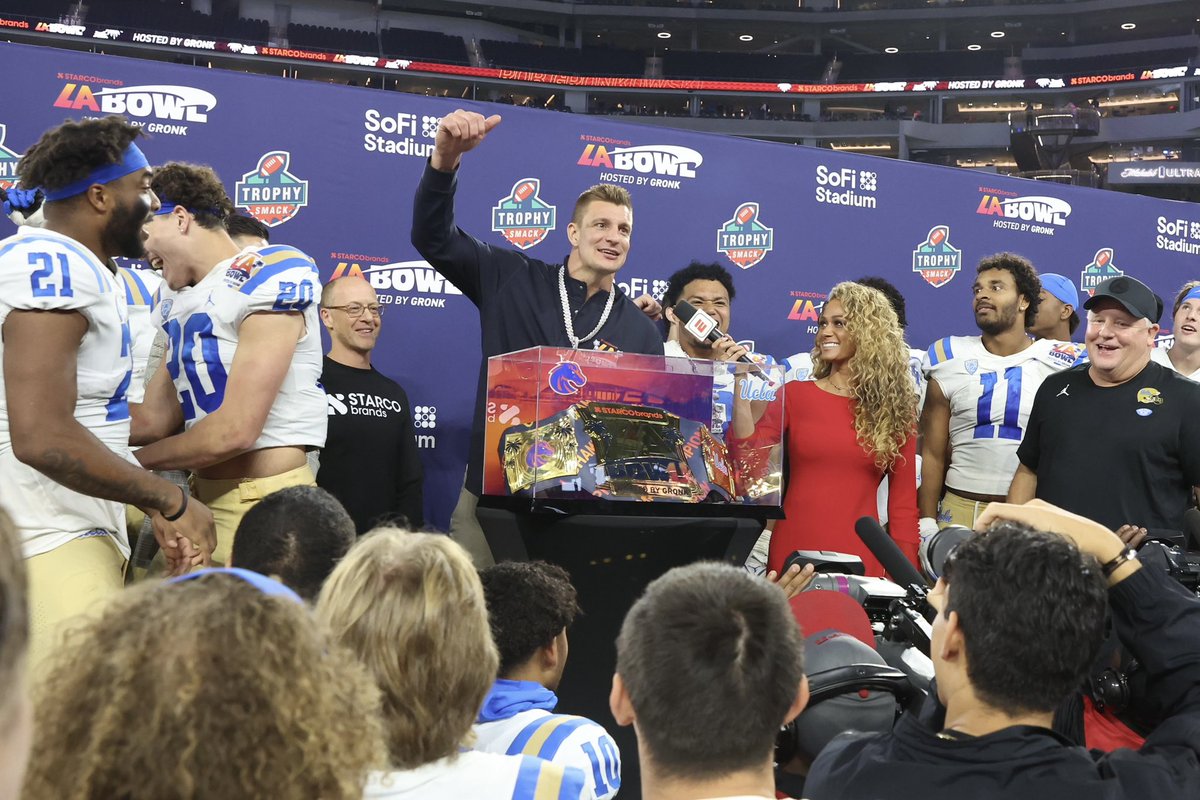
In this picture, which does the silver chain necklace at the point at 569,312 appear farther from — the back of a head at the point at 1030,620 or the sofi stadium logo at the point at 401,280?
the back of a head at the point at 1030,620

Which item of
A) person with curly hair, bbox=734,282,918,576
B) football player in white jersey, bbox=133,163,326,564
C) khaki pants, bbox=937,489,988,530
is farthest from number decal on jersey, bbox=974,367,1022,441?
football player in white jersey, bbox=133,163,326,564

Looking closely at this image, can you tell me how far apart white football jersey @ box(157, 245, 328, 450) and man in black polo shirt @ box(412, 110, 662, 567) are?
0.57m

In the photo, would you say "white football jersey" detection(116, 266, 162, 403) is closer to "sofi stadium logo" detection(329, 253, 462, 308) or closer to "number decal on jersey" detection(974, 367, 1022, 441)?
"sofi stadium logo" detection(329, 253, 462, 308)

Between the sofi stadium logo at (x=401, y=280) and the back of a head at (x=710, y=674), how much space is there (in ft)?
11.4

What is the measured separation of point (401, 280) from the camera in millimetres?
4793

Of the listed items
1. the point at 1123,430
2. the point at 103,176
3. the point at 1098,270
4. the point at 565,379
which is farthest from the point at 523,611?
the point at 1098,270

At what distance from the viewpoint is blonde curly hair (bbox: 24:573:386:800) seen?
855mm

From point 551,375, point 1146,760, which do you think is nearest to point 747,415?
point 551,375

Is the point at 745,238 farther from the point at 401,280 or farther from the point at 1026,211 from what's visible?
the point at 1026,211

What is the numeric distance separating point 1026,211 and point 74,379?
5353 mm

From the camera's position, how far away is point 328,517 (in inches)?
90.5

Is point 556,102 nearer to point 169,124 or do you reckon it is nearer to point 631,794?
point 169,124

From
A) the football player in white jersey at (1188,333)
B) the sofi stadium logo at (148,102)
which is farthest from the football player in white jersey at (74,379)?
the football player in white jersey at (1188,333)

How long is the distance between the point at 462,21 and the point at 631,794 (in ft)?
110
